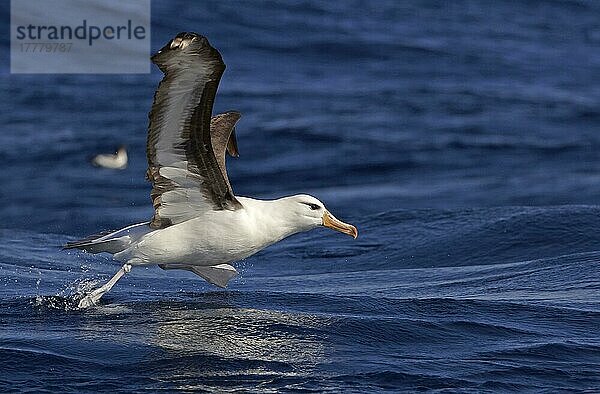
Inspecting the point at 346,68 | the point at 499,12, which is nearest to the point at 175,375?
the point at 346,68

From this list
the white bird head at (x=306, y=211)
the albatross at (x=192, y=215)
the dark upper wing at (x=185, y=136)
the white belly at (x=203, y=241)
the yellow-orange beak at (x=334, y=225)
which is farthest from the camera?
the yellow-orange beak at (x=334, y=225)

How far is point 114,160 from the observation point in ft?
61.8

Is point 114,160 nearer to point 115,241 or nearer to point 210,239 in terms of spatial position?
point 115,241

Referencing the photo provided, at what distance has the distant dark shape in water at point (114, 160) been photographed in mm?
18812

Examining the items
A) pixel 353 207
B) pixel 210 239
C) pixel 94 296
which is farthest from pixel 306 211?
pixel 353 207

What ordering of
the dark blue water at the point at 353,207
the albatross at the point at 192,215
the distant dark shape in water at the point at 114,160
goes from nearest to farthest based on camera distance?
the dark blue water at the point at 353,207 < the albatross at the point at 192,215 < the distant dark shape in water at the point at 114,160

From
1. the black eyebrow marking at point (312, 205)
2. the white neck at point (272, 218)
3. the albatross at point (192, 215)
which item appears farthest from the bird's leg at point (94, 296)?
the black eyebrow marking at point (312, 205)

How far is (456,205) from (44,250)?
6140 mm

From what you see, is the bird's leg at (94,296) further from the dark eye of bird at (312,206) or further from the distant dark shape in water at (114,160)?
the distant dark shape in water at (114,160)

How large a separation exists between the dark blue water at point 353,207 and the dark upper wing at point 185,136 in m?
0.74

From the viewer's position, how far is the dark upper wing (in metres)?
7.46

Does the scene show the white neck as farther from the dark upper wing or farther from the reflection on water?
the reflection on water

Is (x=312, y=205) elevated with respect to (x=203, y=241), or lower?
elevated

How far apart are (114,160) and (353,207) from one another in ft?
13.5
